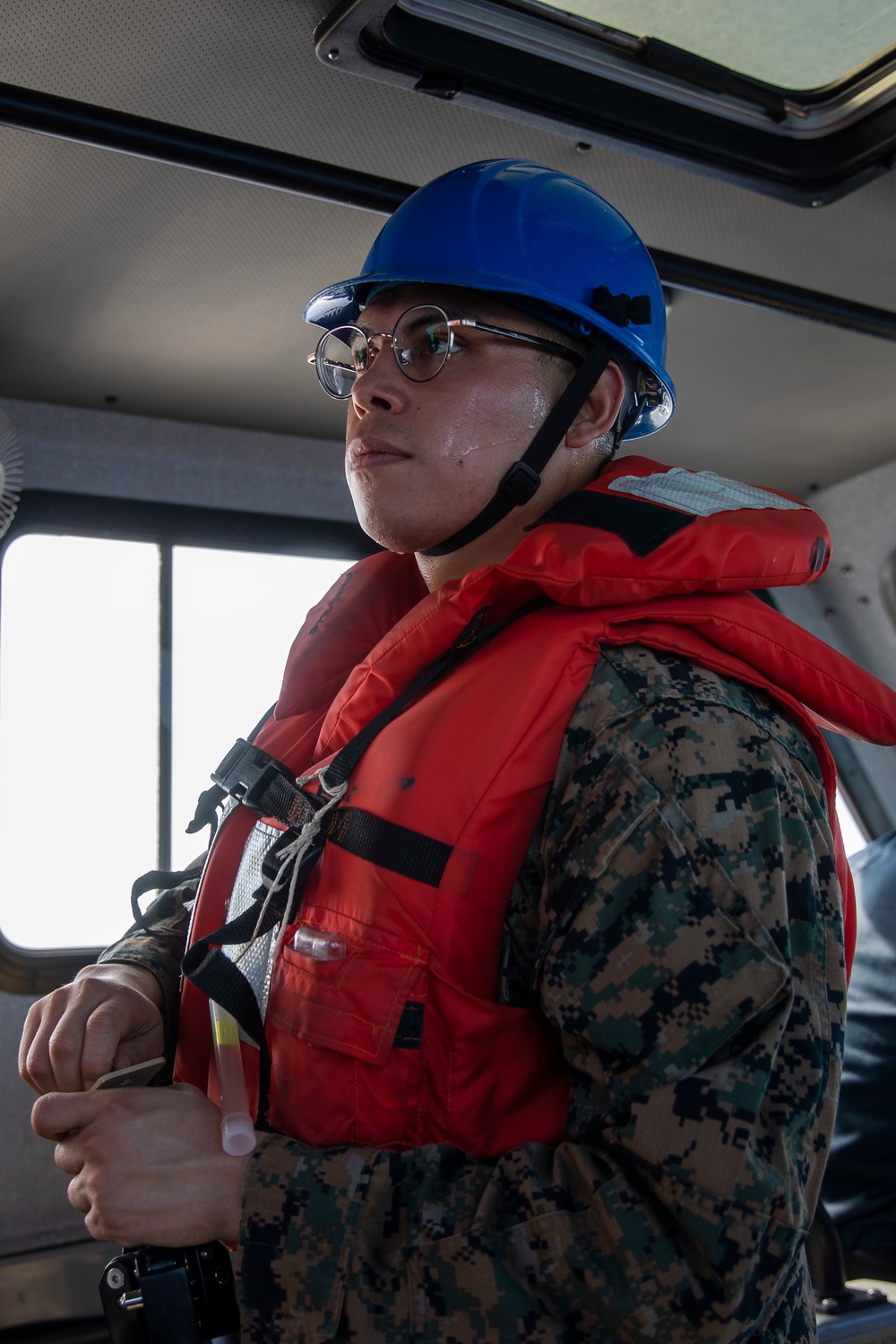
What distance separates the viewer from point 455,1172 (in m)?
1.10

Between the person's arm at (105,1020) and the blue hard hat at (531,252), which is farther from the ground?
the blue hard hat at (531,252)

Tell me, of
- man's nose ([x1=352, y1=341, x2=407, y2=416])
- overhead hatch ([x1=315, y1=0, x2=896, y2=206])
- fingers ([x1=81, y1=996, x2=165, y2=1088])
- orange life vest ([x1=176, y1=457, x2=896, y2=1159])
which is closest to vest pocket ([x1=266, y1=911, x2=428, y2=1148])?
orange life vest ([x1=176, y1=457, x2=896, y2=1159])

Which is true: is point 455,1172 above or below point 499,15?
below

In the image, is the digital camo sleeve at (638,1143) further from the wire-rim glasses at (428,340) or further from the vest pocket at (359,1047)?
the wire-rim glasses at (428,340)

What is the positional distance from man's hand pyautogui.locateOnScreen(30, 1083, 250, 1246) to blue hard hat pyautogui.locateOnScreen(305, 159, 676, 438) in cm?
118

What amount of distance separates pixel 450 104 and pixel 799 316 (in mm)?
1087

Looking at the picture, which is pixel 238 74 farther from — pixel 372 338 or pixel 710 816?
pixel 710 816

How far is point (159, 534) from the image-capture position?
305 centimetres

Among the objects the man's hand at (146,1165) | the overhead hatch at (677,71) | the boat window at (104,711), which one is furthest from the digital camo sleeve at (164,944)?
the overhead hatch at (677,71)

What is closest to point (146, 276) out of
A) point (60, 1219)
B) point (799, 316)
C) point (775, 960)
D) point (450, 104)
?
point (450, 104)

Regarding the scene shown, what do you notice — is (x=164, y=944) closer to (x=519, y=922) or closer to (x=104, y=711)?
(x=519, y=922)

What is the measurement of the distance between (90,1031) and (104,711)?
5.42 feet

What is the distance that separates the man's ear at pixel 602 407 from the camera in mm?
1708

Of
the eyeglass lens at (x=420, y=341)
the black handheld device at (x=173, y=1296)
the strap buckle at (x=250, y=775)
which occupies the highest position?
the eyeglass lens at (x=420, y=341)
